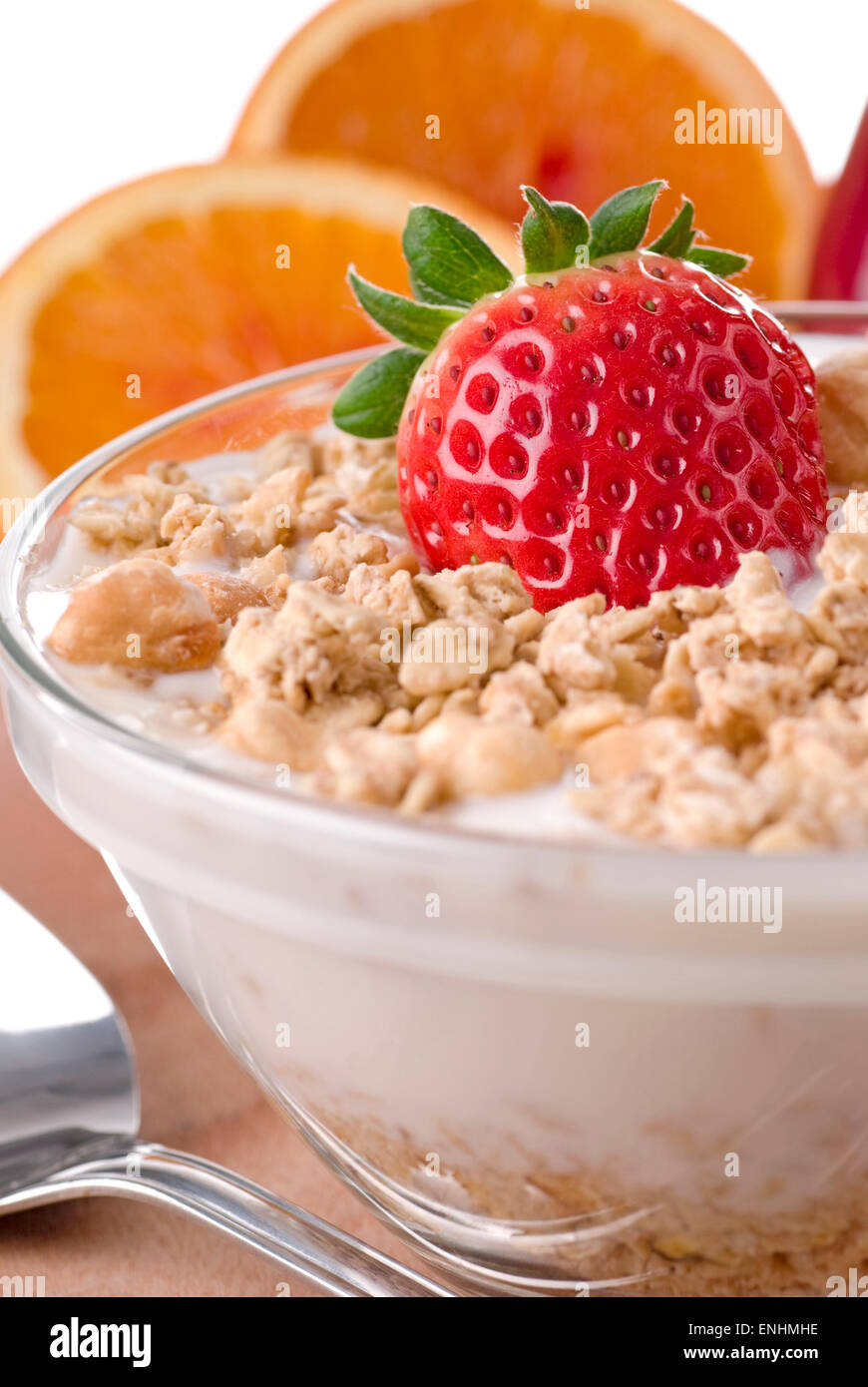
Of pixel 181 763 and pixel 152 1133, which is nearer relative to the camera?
pixel 181 763

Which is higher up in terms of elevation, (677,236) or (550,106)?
(550,106)

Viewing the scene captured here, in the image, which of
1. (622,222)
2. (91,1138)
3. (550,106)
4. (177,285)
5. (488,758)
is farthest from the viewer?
(550,106)

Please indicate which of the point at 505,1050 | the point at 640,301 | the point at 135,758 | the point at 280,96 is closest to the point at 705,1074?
the point at 505,1050

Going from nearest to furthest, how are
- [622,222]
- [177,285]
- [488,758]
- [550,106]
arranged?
1. [488,758]
2. [622,222]
3. [177,285]
4. [550,106]

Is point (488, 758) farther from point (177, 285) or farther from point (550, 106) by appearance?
point (550, 106)

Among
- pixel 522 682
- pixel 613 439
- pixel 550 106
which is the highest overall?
pixel 550 106

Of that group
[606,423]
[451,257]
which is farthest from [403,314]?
[606,423]

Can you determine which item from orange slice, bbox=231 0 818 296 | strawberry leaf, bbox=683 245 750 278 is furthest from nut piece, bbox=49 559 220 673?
orange slice, bbox=231 0 818 296
